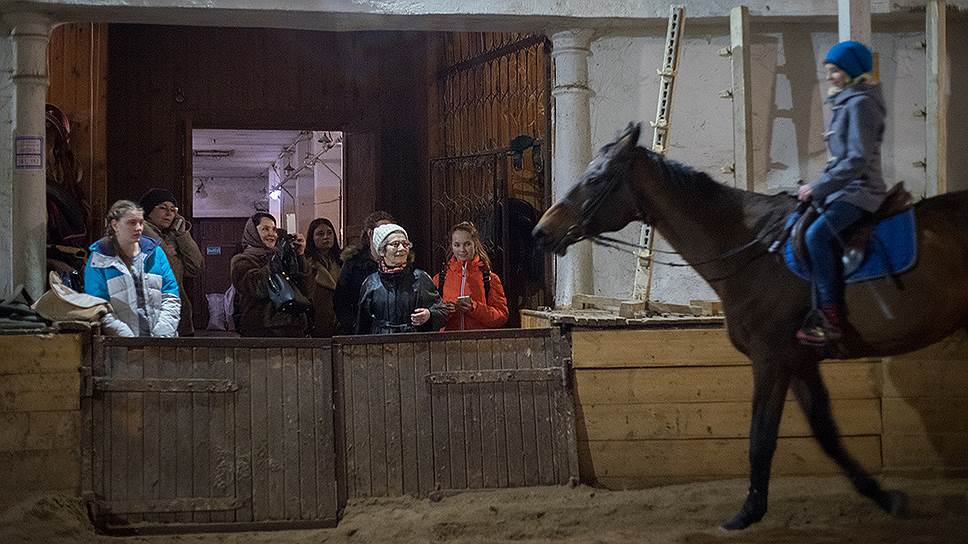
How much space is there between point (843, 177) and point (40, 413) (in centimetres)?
430

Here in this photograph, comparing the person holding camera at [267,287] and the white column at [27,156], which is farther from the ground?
the white column at [27,156]

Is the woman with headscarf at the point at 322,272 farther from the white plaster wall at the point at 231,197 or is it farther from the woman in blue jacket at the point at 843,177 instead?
the white plaster wall at the point at 231,197

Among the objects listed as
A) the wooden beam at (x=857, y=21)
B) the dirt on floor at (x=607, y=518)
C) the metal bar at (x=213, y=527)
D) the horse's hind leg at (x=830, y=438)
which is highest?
the wooden beam at (x=857, y=21)

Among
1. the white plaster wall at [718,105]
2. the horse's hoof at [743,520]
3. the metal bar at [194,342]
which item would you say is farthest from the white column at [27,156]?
the horse's hoof at [743,520]

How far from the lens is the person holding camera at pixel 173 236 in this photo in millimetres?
6055

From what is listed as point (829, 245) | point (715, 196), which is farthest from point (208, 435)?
point (829, 245)

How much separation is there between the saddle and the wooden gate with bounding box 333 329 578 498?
1652 millimetres

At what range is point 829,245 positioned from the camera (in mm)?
4312

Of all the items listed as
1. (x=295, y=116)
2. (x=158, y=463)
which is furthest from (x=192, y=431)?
(x=295, y=116)

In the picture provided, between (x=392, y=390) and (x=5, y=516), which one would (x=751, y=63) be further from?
(x=5, y=516)

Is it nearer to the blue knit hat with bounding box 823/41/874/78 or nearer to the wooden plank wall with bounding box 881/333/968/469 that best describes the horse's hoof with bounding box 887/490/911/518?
the wooden plank wall with bounding box 881/333/968/469

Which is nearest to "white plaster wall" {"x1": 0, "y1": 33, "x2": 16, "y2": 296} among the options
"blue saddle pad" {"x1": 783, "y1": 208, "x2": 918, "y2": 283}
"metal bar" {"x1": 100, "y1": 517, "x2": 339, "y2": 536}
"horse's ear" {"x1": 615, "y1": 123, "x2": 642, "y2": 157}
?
"metal bar" {"x1": 100, "y1": 517, "x2": 339, "y2": 536}

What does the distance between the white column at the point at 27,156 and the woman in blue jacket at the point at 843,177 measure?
15.4ft

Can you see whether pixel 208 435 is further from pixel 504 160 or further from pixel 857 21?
pixel 857 21
